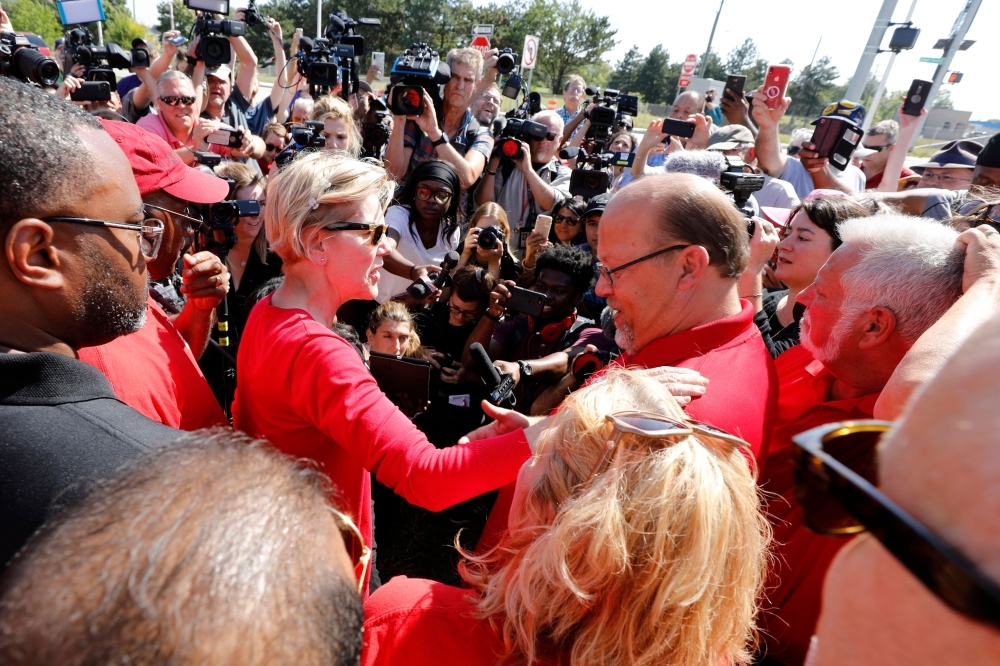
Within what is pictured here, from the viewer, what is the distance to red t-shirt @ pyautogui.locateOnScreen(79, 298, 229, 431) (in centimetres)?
146

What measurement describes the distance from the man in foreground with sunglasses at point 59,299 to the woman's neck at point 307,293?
1.53ft

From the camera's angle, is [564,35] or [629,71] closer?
[564,35]

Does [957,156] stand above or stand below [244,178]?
above

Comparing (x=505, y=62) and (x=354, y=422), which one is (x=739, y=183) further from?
(x=505, y=62)

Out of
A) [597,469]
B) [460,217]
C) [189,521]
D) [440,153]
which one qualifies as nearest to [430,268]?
[460,217]

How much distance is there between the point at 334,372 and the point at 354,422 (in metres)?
0.15

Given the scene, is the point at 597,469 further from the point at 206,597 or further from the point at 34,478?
the point at 34,478

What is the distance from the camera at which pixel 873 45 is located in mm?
11016

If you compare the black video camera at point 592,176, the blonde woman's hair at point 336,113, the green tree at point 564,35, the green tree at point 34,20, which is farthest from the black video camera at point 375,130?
the green tree at point 564,35

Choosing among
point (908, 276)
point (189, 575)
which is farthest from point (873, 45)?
point (189, 575)

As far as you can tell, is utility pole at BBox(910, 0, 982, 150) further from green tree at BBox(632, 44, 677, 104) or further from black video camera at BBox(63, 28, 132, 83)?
green tree at BBox(632, 44, 677, 104)

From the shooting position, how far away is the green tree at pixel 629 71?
46.3 metres

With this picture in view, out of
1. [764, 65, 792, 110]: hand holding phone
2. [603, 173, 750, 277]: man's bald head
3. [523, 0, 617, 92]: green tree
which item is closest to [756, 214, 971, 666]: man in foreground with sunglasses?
[603, 173, 750, 277]: man's bald head

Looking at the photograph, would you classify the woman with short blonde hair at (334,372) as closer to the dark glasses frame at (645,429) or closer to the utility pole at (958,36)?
the dark glasses frame at (645,429)
